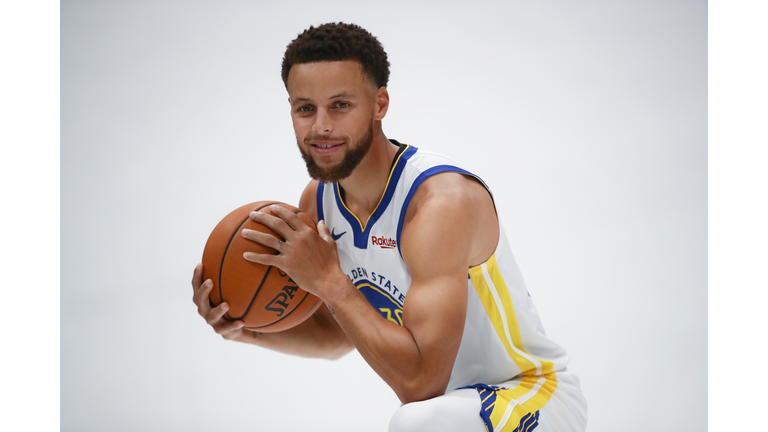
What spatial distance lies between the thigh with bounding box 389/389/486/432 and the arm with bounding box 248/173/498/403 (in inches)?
2.2

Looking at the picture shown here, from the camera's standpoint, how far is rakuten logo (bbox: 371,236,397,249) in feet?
7.08

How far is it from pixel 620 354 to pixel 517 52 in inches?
165

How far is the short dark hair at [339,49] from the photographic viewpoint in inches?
81.7

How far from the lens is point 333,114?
2072 millimetres

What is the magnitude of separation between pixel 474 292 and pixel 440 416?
48 centimetres

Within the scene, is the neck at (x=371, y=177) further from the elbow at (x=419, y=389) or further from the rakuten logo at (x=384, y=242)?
the elbow at (x=419, y=389)

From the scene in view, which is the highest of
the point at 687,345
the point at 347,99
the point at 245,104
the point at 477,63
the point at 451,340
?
the point at 477,63

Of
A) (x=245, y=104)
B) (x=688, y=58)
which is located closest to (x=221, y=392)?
(x=245, y=104)

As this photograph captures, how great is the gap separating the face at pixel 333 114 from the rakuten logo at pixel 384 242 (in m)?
0.27

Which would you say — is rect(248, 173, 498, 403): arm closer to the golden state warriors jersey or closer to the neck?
the golden state warriors jersey

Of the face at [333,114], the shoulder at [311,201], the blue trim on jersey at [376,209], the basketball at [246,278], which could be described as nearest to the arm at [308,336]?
the shoulder at [311,201]

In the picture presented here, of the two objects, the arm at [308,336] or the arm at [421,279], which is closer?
the arm at [421,279]

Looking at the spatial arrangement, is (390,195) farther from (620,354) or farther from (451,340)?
(620,354)

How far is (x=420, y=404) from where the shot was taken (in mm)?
1766
